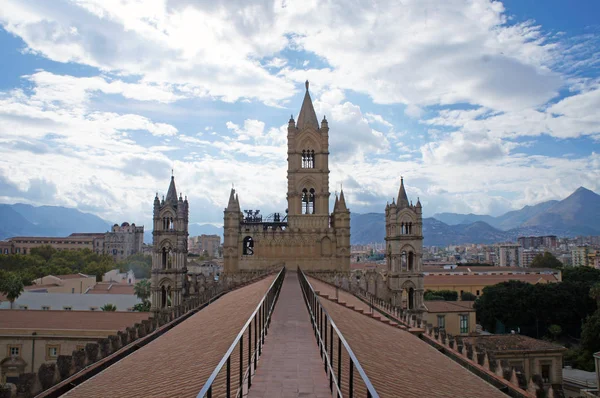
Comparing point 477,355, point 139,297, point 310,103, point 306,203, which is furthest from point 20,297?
point 477,355

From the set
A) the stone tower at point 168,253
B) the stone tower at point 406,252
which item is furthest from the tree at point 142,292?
the stone tower at point 406,252

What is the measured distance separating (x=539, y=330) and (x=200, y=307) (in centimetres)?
5334

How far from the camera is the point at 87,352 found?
44.2 ft

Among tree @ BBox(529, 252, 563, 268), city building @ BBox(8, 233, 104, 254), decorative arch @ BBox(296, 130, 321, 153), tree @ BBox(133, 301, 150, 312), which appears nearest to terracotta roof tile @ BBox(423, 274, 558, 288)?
tree @ BBox(529, 252, 563, 268)

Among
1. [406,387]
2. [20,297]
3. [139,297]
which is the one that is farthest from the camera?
[139,297]

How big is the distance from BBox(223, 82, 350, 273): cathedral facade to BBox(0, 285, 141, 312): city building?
620 inches

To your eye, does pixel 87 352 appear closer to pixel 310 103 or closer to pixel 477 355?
pixel 477 355

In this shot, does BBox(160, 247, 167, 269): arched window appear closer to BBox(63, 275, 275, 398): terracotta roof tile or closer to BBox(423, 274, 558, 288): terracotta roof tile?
BBox(63, 275, 275, 398): terracotta roof tile

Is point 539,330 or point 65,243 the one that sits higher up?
point 65,243

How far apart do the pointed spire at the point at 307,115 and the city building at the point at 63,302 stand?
30338mm

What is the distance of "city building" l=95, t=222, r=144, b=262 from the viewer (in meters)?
178

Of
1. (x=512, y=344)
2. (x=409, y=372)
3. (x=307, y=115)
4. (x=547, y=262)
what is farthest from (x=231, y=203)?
(x=547, y=262)

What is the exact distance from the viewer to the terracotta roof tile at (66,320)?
38219 mm

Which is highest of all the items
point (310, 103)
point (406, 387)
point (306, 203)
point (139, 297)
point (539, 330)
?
point (310, 103)
